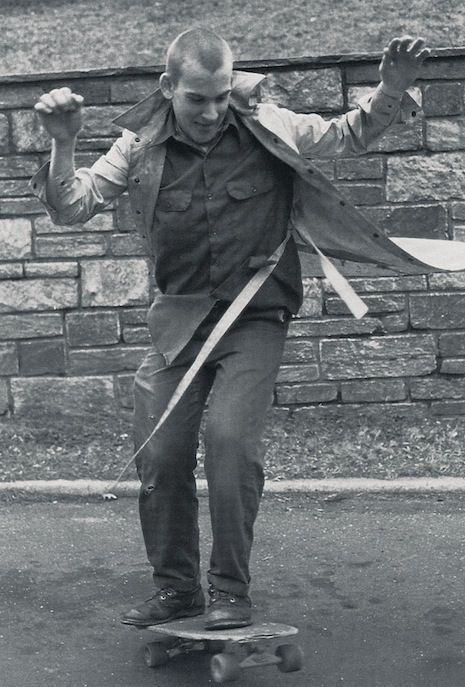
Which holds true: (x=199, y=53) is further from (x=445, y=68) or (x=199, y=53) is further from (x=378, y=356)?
(x=378, y=356)

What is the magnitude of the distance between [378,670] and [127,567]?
1.45 meters

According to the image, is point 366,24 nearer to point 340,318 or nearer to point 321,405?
point 340,318

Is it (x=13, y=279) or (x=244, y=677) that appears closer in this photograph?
(x=244, y=677)

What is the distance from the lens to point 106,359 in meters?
6.86

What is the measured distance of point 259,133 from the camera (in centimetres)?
391

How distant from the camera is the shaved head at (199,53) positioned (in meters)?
3.68

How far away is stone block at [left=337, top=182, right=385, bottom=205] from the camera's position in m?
6.71

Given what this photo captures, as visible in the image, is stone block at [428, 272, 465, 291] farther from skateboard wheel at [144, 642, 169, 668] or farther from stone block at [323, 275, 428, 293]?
skateboard wheel at [144, 642, 169, 668]

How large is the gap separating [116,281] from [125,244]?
0.21 meters

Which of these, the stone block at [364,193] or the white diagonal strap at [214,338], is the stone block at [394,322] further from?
the white diagonal strap at [214,338]

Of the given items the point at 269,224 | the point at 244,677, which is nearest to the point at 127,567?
the point at 244,677

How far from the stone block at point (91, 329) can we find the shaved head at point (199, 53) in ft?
10.5

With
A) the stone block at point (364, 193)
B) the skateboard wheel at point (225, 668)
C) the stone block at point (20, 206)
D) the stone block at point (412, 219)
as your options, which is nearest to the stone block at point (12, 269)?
the stone block at point (20, 206)

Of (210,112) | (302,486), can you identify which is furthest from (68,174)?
(302,486)
